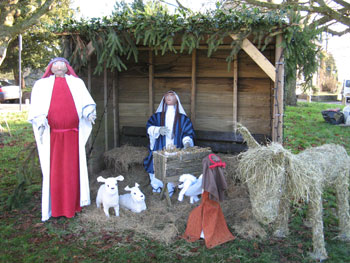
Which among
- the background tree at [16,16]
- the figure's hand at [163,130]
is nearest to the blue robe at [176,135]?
the figure's hand at [163,130]

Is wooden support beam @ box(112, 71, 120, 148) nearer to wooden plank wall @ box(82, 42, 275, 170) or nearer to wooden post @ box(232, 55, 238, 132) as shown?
wooden plank wall @ box(82, 42, 275, 170)

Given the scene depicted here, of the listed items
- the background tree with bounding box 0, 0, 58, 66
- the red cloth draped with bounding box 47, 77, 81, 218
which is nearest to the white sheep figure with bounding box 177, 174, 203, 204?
the red cloth draped with bounding box 47, 77, 81, 218

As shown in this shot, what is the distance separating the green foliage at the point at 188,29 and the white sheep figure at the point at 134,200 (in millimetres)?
2018

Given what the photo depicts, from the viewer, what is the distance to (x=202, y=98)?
723 centimetres

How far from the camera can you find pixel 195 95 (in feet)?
23.7

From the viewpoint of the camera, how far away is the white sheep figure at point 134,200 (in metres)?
5.31

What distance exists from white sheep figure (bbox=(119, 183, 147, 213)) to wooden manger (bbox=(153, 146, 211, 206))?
1.41 ft

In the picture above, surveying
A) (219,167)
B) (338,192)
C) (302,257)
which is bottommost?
(302,257)

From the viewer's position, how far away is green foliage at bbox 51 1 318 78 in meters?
5.03

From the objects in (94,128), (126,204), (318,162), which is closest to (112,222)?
(126,204)

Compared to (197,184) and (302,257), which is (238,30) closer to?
(197,184)

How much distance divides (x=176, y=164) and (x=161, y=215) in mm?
800

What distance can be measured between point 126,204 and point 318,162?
2.83 meters

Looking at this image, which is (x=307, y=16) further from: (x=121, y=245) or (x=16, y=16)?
(x=16, y=16)
